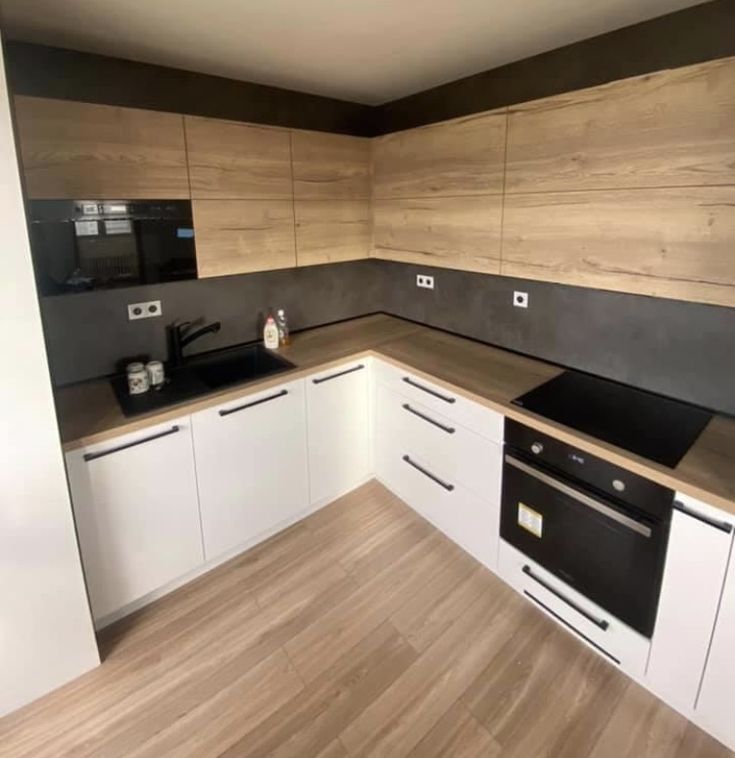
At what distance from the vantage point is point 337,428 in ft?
8.38

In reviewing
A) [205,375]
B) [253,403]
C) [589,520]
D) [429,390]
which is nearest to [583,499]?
[589,520]

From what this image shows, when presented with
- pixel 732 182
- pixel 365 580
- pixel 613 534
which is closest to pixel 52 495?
pixel 365 580

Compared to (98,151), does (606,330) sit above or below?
below

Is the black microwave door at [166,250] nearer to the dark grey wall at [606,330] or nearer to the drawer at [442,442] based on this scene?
the drawer at [442,442]

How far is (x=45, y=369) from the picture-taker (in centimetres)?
141

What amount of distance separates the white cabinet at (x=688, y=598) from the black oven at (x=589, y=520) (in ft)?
0.12

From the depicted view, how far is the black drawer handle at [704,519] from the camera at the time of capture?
1.29 metres

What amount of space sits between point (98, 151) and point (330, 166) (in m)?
1.14

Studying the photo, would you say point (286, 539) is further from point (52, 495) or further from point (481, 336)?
point (481, 336)

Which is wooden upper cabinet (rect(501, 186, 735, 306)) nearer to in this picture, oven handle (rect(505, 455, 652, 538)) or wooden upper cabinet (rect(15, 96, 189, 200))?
oven handle (rect(505, 455, 652, 538))

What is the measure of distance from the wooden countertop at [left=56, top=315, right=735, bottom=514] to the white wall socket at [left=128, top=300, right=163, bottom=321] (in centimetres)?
35

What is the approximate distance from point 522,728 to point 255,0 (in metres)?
2.55

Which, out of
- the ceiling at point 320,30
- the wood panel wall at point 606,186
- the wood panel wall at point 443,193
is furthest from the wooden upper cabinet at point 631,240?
the ceiling at point 320,30

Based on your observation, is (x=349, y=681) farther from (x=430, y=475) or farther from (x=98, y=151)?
(x=98, y=151)
